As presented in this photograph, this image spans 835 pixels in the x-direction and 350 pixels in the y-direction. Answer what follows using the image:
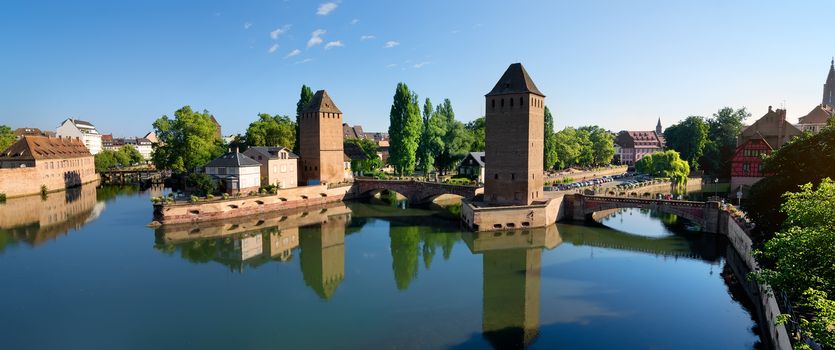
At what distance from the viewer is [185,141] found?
58281 millimetres

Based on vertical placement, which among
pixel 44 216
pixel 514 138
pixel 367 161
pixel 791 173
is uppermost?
pixel 514 138

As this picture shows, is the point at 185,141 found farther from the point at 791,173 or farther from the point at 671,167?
the point at 671,167

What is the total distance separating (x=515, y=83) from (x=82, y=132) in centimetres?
10592

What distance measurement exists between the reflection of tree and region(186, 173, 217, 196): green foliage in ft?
52.7

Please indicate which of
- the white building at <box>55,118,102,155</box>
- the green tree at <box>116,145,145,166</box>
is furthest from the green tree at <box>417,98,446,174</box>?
the white building at <box>55,118,102,155</box>

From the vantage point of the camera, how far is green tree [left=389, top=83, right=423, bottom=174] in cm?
5250

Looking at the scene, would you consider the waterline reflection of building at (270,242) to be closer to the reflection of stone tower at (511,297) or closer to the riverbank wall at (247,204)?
the riverbank wall at (247,204)

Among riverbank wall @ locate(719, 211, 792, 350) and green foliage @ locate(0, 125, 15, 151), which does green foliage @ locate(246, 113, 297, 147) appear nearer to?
green foliage @ locate(0, 125, 15, 151)

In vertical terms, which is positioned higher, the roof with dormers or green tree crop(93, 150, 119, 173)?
the roof with dormers

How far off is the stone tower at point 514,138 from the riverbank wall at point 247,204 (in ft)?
61.1

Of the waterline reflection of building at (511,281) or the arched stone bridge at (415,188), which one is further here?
the arched stone bridge at (415,188)

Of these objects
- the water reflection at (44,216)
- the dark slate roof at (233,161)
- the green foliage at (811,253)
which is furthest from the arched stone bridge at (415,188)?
the green foliage at (811,253)

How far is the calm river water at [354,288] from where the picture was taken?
1684 cm

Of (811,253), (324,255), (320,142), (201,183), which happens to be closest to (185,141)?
Answer: (320,142)
